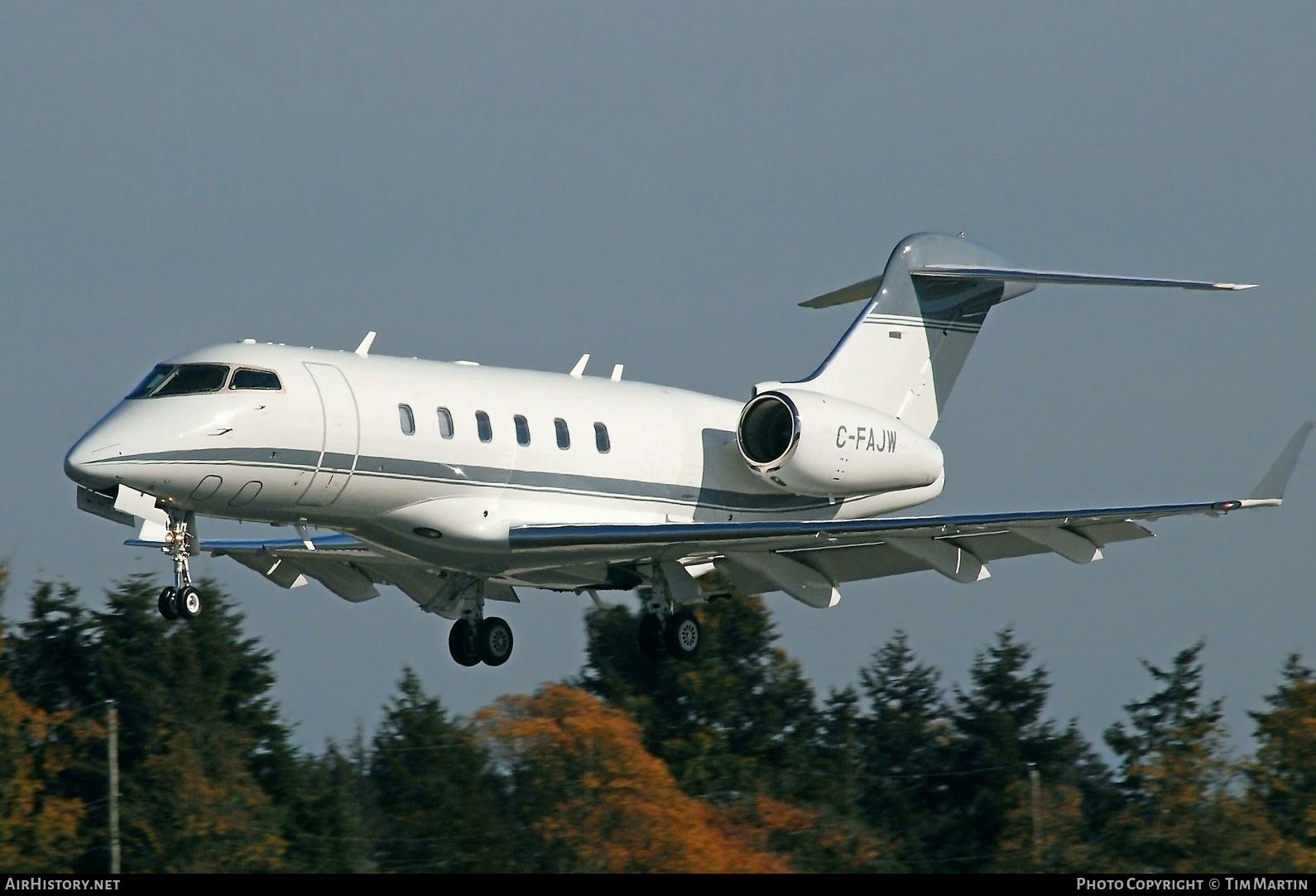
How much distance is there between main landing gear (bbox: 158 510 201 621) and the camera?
1775 cm

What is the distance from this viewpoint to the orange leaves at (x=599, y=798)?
30.4 m

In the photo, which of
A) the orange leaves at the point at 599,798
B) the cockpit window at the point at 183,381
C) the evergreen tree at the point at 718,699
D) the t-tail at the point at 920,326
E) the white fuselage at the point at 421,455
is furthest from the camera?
the evergreen tree at the point at 718,699

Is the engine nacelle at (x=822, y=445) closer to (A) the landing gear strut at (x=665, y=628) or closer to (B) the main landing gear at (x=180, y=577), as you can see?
(A) the landing gear strut at (x=665, y=628)

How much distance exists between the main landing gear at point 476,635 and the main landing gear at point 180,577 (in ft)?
14.5

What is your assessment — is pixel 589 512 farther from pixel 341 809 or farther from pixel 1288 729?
pixel 1288 729

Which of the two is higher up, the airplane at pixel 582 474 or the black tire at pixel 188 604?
the airplane at pixel 582 474

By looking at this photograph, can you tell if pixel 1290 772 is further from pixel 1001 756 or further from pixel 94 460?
pixel 94 460

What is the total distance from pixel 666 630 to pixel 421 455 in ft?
12.6

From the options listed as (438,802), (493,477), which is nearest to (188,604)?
(493,477)

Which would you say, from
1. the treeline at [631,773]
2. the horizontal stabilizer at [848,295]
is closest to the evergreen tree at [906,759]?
the treeline at [631,773]

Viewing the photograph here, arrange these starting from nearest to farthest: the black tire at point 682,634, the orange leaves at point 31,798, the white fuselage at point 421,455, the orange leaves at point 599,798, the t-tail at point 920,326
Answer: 1. the white fuselage at point 421,455
2. the black tire at point 682,634
3. the t-tail at point 920,326
4. the orange leaves at point 599,798
5. the orange leaves at point 31,798

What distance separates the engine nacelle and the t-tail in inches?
48.7

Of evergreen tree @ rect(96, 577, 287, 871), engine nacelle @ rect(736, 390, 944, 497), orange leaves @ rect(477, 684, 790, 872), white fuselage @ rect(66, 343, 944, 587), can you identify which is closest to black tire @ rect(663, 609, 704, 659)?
white fuselage @ rect(66, 343, 944, 587)

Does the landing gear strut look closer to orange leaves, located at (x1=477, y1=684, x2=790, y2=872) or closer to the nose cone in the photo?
the nose cone
